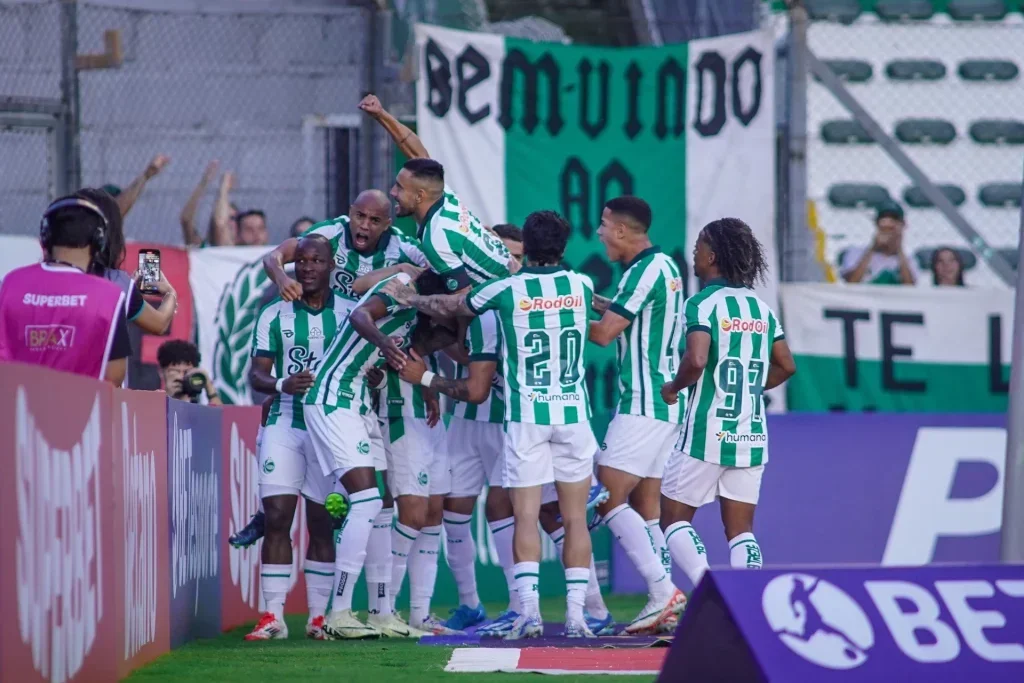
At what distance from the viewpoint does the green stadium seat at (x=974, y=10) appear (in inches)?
519

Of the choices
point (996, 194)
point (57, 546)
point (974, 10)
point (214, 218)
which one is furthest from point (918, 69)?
Result: point (57, 546)

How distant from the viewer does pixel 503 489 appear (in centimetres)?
834

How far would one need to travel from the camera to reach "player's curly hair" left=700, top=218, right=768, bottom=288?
23.1 feet

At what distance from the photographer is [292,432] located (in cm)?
795

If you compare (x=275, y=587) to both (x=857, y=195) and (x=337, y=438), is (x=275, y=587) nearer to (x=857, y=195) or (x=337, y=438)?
(x=337, y=438)

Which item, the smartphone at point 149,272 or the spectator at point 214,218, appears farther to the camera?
the spectator at point 214,218

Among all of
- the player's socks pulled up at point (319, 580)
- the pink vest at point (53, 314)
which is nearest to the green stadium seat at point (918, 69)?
the player's socks pulled up at point (319, 580)

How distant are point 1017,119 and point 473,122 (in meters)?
4.43

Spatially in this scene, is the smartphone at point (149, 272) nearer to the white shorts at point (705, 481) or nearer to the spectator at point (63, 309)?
the spectator at point (63, 309)

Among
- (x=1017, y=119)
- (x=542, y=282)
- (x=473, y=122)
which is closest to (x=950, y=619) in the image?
(x=542, y=282)

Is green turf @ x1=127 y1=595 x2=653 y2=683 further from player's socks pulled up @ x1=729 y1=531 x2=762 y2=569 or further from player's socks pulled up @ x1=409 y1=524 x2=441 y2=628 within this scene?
player's socks pulled up @ x1=729 y1=531 x2=762 y2=569

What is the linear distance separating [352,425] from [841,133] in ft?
23.2

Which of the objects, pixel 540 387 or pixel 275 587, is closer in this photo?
pixel 540 387

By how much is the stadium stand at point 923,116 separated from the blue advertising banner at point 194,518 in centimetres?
661
